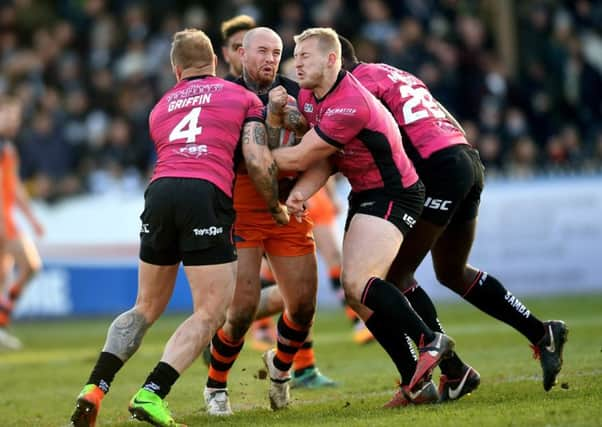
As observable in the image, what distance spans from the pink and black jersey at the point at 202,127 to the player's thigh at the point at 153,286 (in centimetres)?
59

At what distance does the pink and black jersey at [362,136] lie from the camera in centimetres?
757

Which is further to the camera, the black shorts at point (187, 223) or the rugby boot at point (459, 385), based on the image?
the rugby boot at point (459, 385)

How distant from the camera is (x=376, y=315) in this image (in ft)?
25.1

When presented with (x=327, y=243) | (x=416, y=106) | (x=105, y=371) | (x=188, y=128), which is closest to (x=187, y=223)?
(x=188, y=128)

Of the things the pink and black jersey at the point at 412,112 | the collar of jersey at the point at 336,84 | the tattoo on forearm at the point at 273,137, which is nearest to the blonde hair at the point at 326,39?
the collar of jersey at the point at 336,84

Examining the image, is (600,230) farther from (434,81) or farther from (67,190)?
(67,190)

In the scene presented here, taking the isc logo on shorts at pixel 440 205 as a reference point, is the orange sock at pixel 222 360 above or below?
below

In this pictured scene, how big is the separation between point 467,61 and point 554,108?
1.68 metres

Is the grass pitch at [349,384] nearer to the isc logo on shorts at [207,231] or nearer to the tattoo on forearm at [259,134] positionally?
the isc logo on shorts at [207,231]

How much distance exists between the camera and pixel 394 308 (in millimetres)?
7430

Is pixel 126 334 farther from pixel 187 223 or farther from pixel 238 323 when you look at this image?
pixel 238 323

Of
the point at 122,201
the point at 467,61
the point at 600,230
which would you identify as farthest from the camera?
the point at 467,61

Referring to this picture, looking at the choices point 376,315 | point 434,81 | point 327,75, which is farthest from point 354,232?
point 434,81

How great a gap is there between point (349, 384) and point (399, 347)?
1.81 m
